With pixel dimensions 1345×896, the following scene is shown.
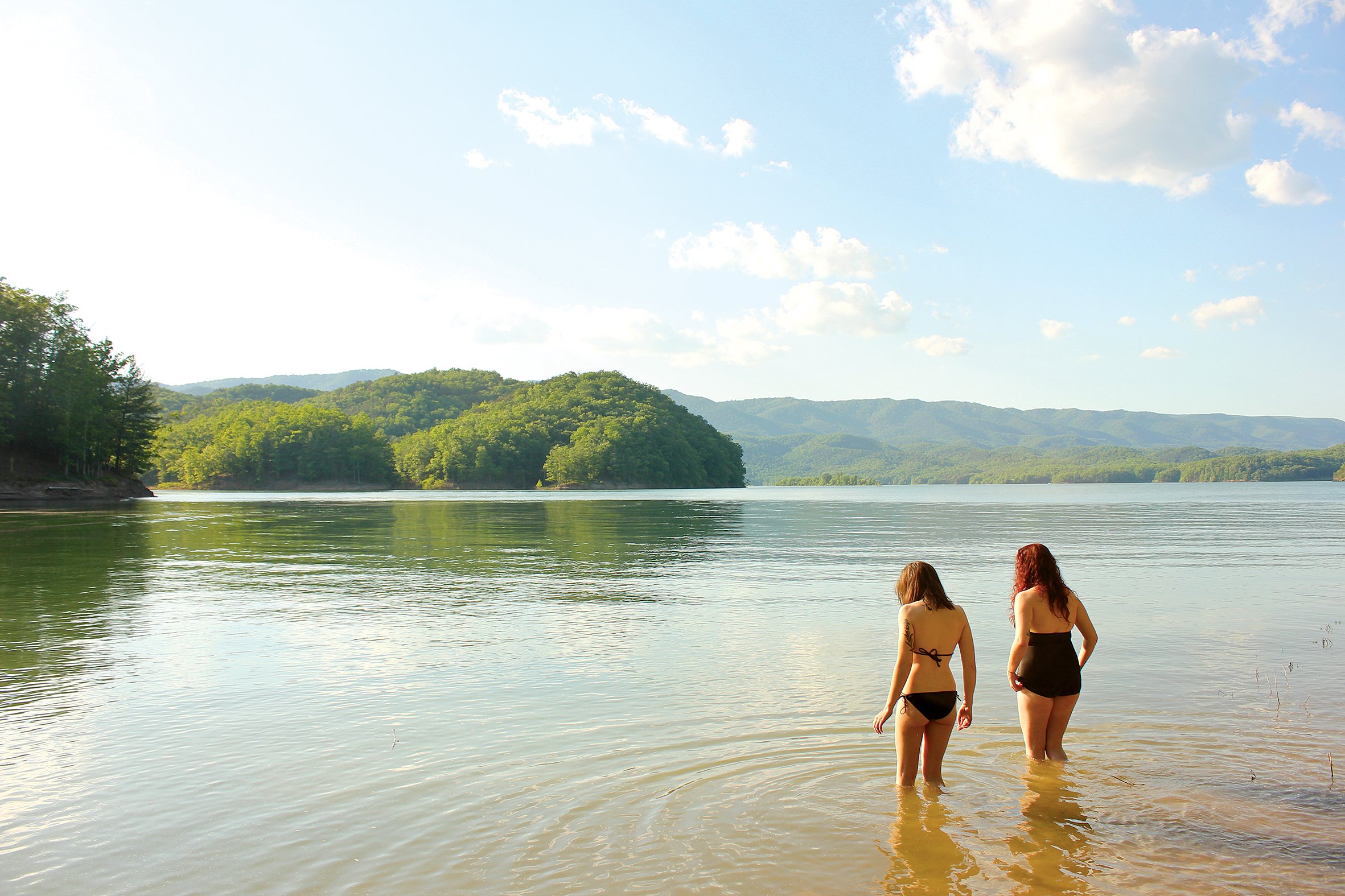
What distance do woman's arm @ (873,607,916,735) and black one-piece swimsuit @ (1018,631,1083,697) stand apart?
1427mm

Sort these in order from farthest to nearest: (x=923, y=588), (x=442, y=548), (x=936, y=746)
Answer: (x=442, y=548) → (x=936, y=746) → (x=923, y=588)

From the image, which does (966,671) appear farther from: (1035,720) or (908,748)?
(1035,720)

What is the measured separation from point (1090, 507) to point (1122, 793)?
300 ft

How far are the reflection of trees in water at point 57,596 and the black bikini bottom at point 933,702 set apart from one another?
1152 centimetres

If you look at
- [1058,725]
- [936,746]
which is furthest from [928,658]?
[1058,725]

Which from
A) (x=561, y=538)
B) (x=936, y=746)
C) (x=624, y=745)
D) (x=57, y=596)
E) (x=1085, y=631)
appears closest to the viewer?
A: (x=936, y=746)

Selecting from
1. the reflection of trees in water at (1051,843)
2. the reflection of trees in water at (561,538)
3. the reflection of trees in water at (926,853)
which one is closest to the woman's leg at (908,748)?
the reflection of trees in water at (926,853)

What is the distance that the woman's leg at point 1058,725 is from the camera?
827 centimetres

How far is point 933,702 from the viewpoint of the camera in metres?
7.45

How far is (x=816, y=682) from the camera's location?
1261 cm

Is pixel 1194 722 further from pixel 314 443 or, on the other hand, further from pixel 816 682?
pixel 314 443

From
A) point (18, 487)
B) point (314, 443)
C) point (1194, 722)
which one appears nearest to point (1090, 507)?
point (1194, 722)

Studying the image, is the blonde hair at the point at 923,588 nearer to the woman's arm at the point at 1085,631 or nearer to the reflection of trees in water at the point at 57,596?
the woman's arm at the point at 1085,631

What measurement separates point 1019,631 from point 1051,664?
18.1 inches
